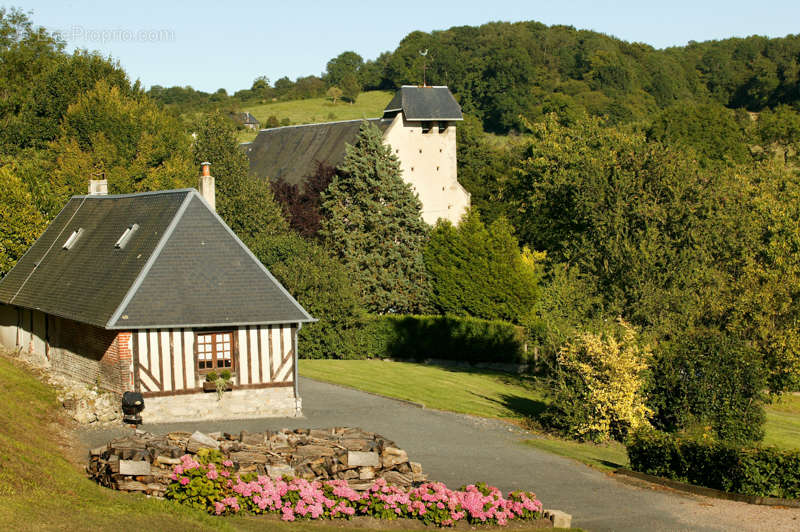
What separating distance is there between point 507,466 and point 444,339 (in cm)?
2255

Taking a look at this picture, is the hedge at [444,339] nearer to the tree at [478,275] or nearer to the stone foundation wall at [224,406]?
the tree at [478,275]

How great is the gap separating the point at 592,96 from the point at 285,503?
96681mm

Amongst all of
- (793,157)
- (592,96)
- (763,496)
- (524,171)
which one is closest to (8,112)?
(524,171)

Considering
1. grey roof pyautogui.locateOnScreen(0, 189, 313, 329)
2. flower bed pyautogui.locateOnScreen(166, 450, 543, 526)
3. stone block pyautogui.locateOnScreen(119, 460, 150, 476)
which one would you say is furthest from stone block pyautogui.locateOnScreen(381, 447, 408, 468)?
grey roof pyautogui.locateOnScreen(0, 189, 313, 329)

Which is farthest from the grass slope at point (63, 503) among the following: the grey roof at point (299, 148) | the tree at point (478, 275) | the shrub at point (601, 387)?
the grey roof at point (299, 148)

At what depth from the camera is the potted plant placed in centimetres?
2234

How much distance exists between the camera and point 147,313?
22.0 meters

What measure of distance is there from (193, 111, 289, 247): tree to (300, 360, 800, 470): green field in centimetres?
1162

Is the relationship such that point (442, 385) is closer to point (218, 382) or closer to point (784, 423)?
point (218, 382)

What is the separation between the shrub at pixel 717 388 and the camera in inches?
938

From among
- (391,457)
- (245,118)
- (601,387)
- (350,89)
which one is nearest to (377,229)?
(601,387)

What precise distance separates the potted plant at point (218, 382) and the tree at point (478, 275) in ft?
79.9

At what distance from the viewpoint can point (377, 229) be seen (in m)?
46.5

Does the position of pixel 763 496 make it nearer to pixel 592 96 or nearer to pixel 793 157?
pixel 793 157
